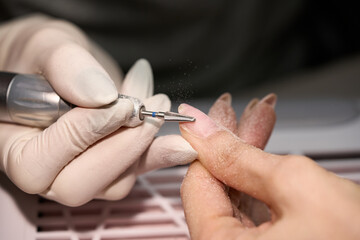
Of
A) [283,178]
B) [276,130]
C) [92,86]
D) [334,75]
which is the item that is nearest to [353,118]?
[276,130]

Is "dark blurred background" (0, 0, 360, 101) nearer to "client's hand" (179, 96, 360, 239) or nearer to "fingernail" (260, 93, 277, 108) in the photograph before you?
"fingernail" (260, 93, 277, 108)

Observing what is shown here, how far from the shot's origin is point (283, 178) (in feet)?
1.37

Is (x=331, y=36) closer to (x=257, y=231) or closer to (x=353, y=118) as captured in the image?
(x=353, y=118)

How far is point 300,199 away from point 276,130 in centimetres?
41

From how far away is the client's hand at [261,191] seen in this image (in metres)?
0.40

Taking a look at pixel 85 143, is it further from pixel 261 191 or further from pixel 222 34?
pixel 222 34

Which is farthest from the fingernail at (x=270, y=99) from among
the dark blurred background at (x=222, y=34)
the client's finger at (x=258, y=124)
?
the dark blurred background at (x=222, y=34)

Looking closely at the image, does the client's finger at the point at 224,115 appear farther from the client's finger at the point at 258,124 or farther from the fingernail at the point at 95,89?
the fingernail at the point at 95,89

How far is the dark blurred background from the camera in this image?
1042 millimetres

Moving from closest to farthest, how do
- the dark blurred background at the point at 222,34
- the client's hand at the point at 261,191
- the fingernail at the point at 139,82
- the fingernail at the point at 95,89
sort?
the client's hand at the point at 261,191 → the fingernail at the point at 95,89 → the fingernail at the point at 139,82 → the dark blurred background at the point at 222,34

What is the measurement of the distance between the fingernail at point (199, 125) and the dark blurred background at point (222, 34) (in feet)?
1.13

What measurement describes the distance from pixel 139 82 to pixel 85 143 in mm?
151

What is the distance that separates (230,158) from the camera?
→ 49cm

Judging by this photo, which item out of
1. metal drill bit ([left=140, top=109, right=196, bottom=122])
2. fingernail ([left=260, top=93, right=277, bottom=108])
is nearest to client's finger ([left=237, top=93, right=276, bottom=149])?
fingernail ([left=260, top=93, right=277, bottom=108])
